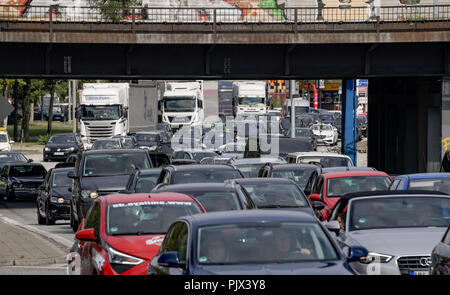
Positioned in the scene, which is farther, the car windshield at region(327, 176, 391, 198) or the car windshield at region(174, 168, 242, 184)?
the car windshield at region(327, 176, 391, 198)

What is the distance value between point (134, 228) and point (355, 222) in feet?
9.72

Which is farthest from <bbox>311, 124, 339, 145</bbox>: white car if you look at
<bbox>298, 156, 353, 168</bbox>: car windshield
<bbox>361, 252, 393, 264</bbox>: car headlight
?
<bbox>361, 252, 393, 264</bbox>: car headlight

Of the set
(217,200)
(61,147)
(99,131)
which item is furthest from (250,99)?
(217,200)

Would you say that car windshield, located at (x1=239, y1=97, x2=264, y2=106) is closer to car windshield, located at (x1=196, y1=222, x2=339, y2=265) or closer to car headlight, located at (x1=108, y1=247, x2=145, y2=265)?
car headlight, located at (x1=108, y1=247, x2=145, y2=265)

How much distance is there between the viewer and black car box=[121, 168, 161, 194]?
21.7m

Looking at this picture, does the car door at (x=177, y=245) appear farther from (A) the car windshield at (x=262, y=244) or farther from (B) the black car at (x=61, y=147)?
(B) the black car at (x=61, y=147)

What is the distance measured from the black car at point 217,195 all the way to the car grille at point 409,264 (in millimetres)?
3653

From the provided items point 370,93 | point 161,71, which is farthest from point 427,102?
point 161,71

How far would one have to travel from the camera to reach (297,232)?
9.77m

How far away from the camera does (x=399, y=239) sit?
1252 cm

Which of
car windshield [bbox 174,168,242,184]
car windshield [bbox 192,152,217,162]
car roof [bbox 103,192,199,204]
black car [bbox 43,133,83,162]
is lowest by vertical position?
black car [bbox 43,133,83,162]

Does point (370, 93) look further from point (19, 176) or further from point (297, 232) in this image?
point (297, 232)

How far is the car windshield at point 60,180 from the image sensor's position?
29422 millimetres

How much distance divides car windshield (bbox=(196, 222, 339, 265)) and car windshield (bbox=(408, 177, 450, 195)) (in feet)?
28.4
